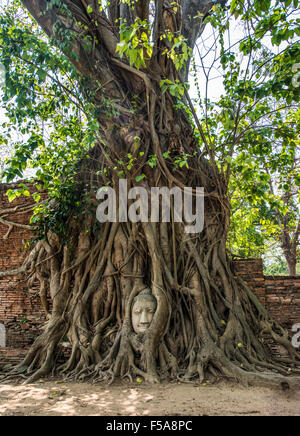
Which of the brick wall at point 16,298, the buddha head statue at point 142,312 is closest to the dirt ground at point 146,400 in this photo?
the buddha head statue at point 142,312

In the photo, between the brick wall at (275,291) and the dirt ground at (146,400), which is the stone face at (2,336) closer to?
the dirt ground at (146,400)

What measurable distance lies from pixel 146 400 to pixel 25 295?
10.3 ft

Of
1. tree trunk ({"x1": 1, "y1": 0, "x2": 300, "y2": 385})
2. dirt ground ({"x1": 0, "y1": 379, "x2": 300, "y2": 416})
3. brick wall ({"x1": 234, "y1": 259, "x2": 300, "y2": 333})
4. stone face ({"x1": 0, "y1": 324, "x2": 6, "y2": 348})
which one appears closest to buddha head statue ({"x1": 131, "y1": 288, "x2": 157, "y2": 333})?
tree trunk ({"x1": 1, "y1": 0, "x2": 300, "y2": 385})

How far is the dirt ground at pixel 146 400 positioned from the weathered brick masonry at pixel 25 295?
67.2 inches

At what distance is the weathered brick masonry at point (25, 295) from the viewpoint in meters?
4.93

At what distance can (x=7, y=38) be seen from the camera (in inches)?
143

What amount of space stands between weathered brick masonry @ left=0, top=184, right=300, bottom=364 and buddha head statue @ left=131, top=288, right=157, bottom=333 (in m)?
1.59

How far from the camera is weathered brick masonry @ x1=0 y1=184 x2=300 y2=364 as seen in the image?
4.93m

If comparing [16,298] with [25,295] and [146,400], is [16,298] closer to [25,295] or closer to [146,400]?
[25,295]

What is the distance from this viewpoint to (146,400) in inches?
116

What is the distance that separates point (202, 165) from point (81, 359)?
9.97 ft

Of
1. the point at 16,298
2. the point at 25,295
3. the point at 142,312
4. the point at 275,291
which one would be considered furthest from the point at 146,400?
the point at 16,298

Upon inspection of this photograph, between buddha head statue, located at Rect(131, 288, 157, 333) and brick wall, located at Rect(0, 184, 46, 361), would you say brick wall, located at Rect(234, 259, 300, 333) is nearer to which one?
buddha head statue, located at Rect(131, 288, 157, 333)

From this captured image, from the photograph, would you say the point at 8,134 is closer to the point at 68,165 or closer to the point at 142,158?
the point at 68,165
